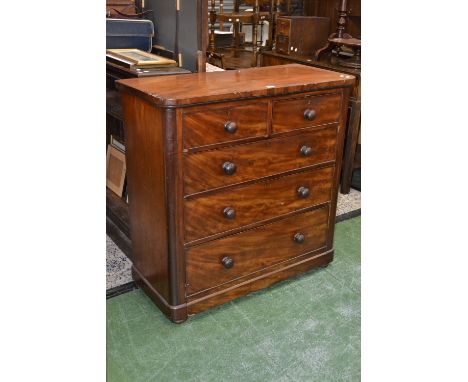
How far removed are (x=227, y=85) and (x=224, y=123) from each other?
18 centimetres

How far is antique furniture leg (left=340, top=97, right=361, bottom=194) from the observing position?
120 inches

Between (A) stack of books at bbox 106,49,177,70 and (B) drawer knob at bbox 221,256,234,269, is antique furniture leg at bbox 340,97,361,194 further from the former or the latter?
(B) drawer knob at bbox 221,256,234,269

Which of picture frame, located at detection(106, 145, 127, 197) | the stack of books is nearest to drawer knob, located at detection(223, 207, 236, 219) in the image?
the stack of books

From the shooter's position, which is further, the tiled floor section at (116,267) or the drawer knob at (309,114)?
the tiled floor section at (116,267)

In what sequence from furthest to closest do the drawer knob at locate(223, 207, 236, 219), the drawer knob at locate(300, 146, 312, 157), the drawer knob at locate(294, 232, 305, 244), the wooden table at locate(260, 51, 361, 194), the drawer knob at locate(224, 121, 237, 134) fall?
the wooden table at locate(260, 51, 361, 194), the drawer knob at locate(294, 232, 305, 244), the drawer knob at locate(300, 146, 312, 157), the drawer knob at locate(223, 207, 236, 219), the drawer knob at locate(224, 121, 237, 134)

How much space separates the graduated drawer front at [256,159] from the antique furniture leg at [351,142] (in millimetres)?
959

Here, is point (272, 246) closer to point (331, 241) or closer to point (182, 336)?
point (331, 241)

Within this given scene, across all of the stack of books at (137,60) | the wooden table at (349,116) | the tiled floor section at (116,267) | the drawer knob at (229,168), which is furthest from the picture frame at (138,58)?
the wooden table at (349,116)

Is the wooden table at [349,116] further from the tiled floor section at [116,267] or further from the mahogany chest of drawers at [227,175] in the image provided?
the tiled floor section at [116,267]

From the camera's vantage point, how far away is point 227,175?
1.87 m

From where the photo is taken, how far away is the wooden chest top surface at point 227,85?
1654 mm

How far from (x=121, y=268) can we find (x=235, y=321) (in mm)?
716
